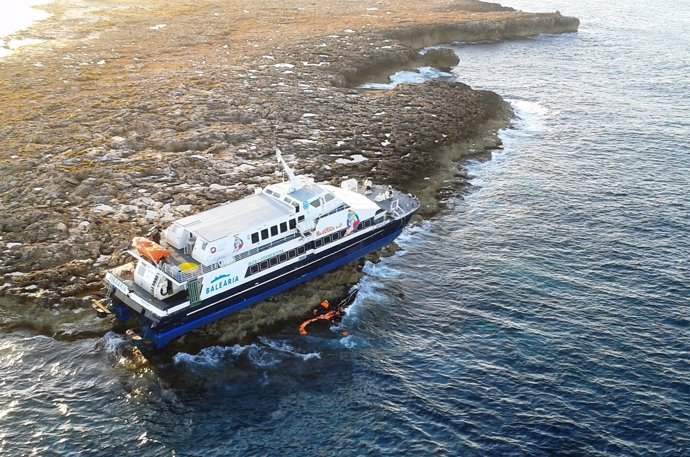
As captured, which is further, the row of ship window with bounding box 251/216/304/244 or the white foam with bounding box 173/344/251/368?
the row of ship window with bounding box 251/216/304/244

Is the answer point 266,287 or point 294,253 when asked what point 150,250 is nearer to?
point 266,287

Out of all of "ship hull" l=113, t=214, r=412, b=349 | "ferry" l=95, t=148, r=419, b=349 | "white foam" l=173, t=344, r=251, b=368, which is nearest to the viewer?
"white foam" l=173, t=344, r=251, b=368

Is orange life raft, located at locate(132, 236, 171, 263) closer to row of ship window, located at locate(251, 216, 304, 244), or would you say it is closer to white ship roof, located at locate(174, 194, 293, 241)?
white ship roof, located at locate(174, 194, 293, 241)

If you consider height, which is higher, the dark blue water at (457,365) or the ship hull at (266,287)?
the ship hull at (266,287)

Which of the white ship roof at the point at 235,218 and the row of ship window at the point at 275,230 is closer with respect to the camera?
the white ship roof at the point at 235,218

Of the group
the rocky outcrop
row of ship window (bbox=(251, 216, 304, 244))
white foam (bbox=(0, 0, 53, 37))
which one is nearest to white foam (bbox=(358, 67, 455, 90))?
the rocky outcrop

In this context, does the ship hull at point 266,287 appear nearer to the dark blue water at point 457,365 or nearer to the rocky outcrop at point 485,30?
the dark blue water at point 457,365

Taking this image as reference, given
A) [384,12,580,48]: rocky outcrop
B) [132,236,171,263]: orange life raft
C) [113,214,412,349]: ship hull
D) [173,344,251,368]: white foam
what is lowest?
[173,344,251,368]: white foam

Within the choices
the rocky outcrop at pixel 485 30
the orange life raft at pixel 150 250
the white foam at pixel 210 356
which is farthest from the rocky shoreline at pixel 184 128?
the orange life raft at pixel 150 250
